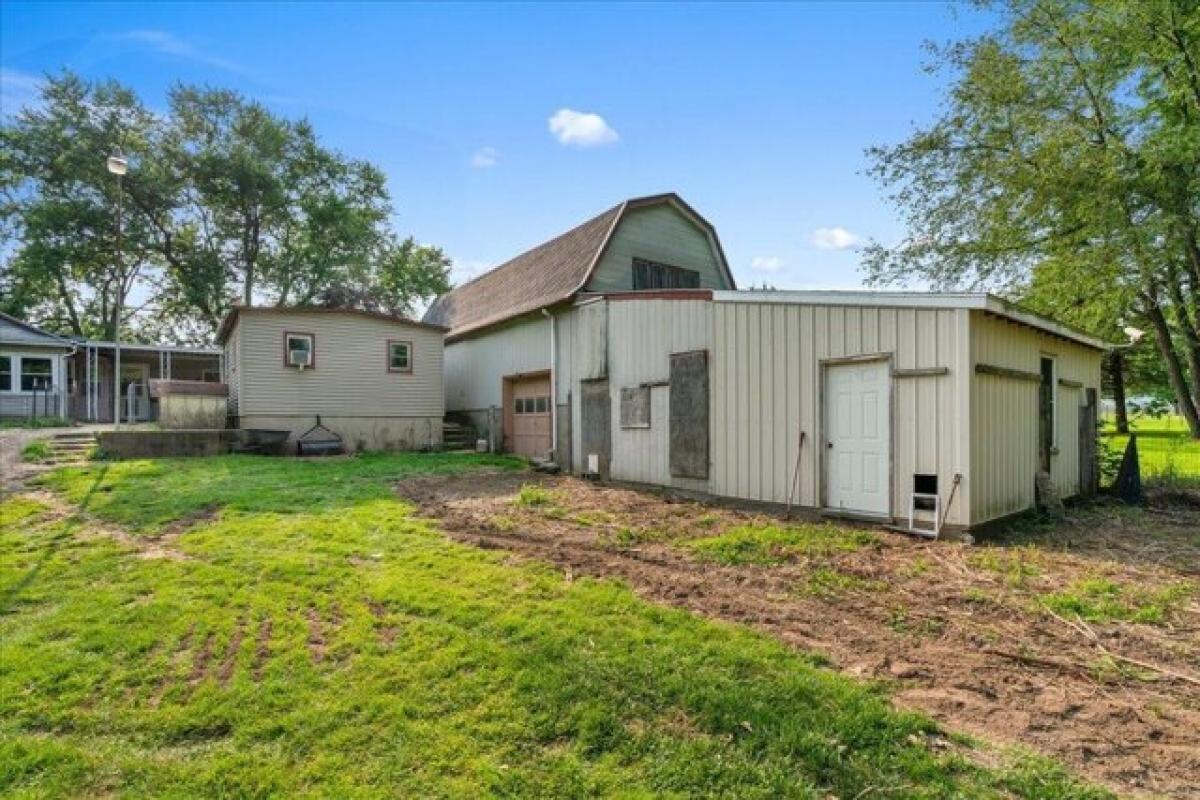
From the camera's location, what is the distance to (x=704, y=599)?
4.88 metres

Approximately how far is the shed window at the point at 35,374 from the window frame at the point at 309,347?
12416 millimetres

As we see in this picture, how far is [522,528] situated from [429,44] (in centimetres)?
870

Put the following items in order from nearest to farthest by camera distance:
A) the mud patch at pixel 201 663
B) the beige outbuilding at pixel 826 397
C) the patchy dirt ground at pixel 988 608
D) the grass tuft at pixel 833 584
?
the patchy dirt ground at pixel 988 608
the mud patch at pixel 201 663
the grass tuft at pixel 833 584
the beige outbuilding at pixel 826 397

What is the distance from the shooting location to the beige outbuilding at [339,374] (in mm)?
14734

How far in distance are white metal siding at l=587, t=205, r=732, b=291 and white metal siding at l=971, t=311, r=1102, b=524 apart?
8556 mm

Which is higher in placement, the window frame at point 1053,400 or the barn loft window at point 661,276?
the barn loft window at point 661,276

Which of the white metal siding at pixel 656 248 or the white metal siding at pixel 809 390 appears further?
the white metal siding at pixel 656 248

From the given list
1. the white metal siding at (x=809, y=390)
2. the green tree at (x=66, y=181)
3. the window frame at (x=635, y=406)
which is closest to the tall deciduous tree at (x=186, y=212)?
the green tree at (x=66, y=181)

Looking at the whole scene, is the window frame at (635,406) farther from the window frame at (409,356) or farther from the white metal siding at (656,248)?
the window frame at (409,356)

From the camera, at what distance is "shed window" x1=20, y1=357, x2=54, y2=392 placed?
20.2m

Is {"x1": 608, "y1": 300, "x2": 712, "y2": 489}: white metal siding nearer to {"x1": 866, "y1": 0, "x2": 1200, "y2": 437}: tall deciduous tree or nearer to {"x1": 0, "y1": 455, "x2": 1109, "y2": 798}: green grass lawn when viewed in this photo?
{"x1": 0, "y1": 455, "x2": 1109, "y2": 798}: green grass lawn

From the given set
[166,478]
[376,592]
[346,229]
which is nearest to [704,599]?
[376,592]

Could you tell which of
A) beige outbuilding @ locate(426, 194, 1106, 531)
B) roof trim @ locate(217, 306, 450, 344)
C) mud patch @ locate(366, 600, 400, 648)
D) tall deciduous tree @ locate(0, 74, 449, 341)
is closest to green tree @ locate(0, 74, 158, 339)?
tall deciduous tree @ locate(0, 74, 449, 341)

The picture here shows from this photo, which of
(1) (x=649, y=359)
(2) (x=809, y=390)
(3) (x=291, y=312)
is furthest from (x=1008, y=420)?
(3) (x=291, y=312)
